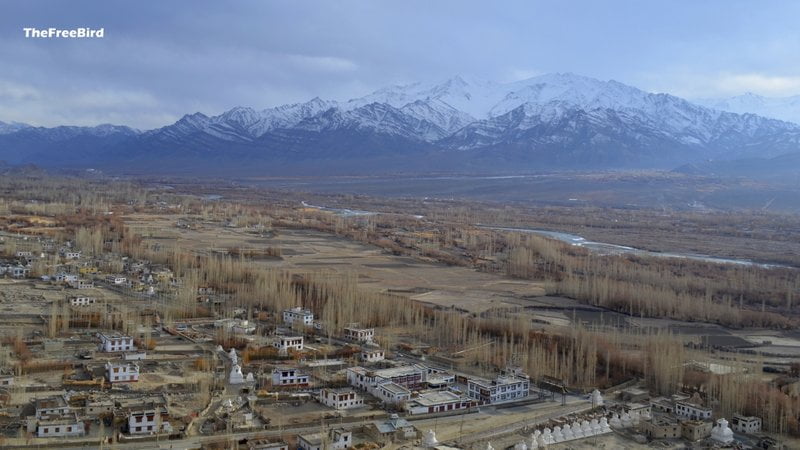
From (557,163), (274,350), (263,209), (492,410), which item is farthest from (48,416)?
(557,163)

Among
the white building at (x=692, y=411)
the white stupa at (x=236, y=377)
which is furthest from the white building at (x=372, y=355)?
the white building at (x=692, y=411)

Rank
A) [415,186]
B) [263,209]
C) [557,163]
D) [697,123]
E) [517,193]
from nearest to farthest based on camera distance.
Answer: [263,209]
[517,193]
[415,186]
[557,163]
[697,123]

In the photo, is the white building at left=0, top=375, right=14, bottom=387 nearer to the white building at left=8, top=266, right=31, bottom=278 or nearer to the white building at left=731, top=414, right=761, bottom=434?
the white building at left=8, top=266, right=31, bottom=278

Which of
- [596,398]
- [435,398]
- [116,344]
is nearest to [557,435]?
[596,398]

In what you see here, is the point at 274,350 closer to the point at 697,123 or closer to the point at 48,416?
the point at 48,416

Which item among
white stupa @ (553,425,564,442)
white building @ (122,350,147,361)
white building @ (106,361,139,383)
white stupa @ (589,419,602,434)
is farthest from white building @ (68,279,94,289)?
white stupa @ (589,419,602,434)

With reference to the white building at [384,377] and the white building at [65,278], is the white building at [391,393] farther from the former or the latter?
the white building at [65,278]

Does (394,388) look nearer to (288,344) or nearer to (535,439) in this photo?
(535,439)
